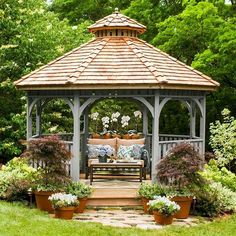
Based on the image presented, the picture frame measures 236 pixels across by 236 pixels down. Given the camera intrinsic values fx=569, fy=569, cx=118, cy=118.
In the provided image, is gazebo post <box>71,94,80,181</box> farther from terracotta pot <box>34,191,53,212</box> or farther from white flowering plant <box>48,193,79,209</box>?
white flowering plant <box>48,193,79,209</box>

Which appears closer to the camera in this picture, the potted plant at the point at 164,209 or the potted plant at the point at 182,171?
the potted plant at the point at 164,209

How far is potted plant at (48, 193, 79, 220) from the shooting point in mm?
11549

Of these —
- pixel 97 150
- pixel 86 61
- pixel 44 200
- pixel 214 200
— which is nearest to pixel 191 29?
pixel 86 61

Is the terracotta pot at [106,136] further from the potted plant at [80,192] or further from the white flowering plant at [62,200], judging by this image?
the white flowering plant at [62,200]

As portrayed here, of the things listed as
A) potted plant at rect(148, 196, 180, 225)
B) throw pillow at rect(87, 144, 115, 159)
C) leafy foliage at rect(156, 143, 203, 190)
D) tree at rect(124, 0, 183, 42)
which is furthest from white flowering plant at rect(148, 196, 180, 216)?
tree at rect(124, 0, 183, 42)

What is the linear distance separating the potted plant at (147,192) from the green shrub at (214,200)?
893 mm

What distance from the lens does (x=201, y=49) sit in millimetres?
20203

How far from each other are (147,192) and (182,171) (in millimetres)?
1038

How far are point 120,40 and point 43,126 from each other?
16.1ft

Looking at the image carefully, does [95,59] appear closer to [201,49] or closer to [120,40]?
[120,40]

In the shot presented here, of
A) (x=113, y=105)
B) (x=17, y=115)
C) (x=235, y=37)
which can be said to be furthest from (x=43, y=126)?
(x=235, y=37)

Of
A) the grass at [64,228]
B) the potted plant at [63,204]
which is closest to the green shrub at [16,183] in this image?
the grass at [64,228]

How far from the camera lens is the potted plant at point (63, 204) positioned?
11549mm

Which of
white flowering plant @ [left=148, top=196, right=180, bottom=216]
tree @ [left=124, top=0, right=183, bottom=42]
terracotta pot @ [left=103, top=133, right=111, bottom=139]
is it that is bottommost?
white flowering plant @ [left=148, top=196, right=180, bottom=216]
